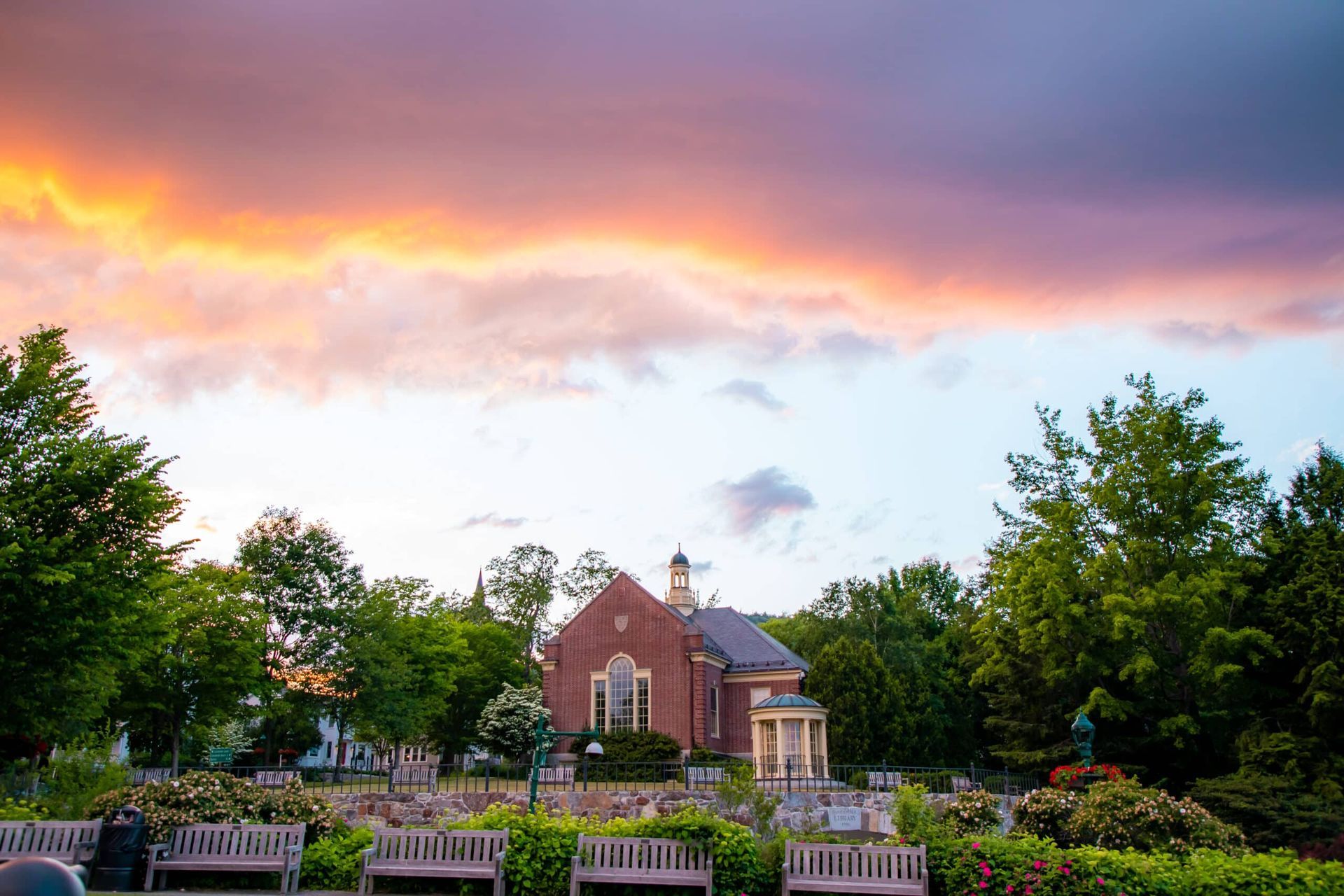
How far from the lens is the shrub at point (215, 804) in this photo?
12.8 metres

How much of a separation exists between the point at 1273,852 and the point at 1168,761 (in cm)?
2041

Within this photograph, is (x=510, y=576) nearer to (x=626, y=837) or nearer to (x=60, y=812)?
(x=60, y=812)

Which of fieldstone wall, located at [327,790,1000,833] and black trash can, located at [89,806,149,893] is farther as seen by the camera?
fieldstone wall, located at [327,790,1000,833]

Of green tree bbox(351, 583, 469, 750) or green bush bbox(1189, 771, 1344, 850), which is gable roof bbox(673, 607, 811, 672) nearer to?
green tree bbox(351, 583, 469, 750)

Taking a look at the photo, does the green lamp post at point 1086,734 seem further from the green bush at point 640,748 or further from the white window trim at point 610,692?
the white window trim at point 610,692

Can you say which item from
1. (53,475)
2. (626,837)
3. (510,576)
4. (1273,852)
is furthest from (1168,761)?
(510,576)

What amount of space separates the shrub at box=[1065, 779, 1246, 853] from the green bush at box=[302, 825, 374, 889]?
34.6 ft

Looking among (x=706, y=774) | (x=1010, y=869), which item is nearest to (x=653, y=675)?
(x=706, y=774)

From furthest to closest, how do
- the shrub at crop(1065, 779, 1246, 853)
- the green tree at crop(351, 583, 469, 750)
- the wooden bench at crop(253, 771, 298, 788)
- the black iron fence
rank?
the green tree at crop(351, 583, 469, 750) → the wooden bench at crop(253, 771, 298, 788) → the black iron fence → the shrub at crop(1065, 779, 1246, 853)

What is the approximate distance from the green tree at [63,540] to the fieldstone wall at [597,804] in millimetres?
7077

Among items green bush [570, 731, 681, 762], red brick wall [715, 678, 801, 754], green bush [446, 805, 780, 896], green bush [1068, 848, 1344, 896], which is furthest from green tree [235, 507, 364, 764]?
green bush [1068, 848, 1344, 896]

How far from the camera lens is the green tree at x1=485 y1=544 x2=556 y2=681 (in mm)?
58844

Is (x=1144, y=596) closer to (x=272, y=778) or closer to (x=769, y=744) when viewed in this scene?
(x=769, y=744)

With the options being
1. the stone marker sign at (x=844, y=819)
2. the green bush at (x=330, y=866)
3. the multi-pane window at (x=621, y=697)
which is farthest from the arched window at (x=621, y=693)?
the green bush at (x=330, y=866)
